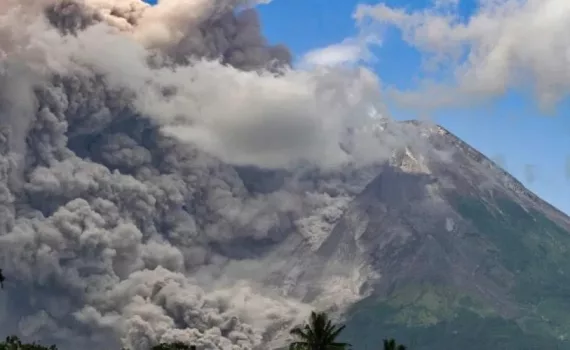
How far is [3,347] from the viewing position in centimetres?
8081

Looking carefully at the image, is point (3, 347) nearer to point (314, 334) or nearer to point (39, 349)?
point (39, 349)

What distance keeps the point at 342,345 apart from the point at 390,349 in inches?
257

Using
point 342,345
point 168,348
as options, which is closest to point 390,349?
point 342,345

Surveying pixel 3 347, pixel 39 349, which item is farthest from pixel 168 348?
pixel 3 347

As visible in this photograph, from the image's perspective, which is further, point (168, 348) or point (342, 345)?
point (168, 348)

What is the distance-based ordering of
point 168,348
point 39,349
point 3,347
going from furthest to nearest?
point 168,348
point 39,349
point 3,347

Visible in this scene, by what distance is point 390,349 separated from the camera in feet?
281

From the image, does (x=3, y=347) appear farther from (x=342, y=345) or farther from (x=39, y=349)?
(x=342, y=345)

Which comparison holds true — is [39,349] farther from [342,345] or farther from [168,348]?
[342,345]

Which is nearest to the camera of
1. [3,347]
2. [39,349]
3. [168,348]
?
[3,347]

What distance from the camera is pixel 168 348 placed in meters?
111

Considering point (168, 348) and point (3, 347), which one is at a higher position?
point (168, 348)

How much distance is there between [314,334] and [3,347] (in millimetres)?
28267

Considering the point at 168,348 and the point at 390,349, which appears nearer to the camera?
the point at 390,349
